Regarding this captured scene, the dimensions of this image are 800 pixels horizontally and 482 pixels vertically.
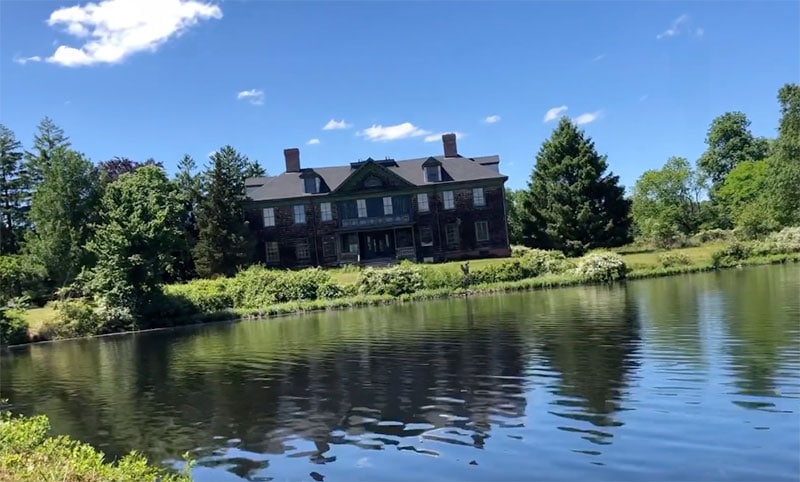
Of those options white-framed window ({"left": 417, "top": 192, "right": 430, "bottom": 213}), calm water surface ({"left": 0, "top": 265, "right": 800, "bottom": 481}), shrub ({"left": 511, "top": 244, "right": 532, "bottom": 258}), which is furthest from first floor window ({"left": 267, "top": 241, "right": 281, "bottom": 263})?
calm water surface ({"left": 0, "top": 265, "right": 800, "bottom": 481})

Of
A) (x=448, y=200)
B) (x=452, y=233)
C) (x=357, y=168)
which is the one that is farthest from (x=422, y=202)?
(x=357, y=168)

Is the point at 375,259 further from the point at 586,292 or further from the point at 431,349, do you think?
the point at 431,349

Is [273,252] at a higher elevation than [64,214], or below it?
below

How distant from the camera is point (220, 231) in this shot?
1822 inches

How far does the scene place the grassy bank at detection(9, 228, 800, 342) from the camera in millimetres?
35844

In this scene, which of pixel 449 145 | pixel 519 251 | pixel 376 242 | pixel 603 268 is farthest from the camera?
pixel 449 145

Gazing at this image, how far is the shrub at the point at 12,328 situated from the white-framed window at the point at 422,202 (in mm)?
29311

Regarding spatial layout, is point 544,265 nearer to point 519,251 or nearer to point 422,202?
point 519,251

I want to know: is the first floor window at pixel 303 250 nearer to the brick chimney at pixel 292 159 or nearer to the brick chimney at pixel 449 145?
the brick chimney at pixel 292 159

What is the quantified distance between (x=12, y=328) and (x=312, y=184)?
25.2m

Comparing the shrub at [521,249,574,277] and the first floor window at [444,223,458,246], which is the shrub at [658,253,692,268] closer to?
the shrub at [521,249,574,277]

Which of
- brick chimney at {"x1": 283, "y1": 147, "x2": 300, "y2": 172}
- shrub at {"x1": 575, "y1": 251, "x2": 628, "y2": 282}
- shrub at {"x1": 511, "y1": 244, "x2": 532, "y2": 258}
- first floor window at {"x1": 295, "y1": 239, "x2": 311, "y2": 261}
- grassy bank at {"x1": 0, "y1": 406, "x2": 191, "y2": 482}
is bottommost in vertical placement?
grassy bank at {"x1": 0, "y1": 406, "x2": 191, "y2": 482}

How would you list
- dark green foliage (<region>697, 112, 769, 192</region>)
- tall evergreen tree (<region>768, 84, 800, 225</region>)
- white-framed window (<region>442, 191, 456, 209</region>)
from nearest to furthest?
tall evergreen tree (<region>768, 84, 800, 225</region>) < white-framed window (<region>442, 191, 456, 209</region>) < dark green foliage (<region>697, 112, 769, 192</region>)

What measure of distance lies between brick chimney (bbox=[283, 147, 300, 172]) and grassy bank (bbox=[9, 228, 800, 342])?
15161 millimetres
